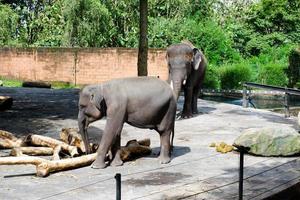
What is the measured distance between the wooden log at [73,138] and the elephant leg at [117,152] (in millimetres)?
841

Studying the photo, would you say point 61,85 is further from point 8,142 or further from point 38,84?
point 8,142

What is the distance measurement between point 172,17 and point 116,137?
28.3 meters

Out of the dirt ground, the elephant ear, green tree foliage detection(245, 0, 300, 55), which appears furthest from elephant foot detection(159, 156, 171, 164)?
green tree foliage detection(245, 0, 300, 55)

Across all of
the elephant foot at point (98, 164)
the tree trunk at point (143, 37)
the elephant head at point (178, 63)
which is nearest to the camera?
the elephant foot at point (98, 164)

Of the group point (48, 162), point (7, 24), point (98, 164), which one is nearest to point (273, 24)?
point (7, 24)

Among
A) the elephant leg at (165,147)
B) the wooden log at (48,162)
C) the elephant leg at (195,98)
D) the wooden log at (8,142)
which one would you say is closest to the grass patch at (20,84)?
the elephant leg at (195,98)

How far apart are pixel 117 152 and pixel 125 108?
0.81 metres

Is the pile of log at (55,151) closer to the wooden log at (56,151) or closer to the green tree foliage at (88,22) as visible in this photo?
the wooden log at (56,151)

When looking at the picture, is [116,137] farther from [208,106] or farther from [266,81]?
[266,81]

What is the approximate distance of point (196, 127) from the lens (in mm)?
14266

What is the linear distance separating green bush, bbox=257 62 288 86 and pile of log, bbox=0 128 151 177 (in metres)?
20.6

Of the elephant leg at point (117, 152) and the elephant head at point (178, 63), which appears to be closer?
the elephant leg at point (117, 152)

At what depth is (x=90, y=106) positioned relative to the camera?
966 cm

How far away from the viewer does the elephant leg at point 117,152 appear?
9561mm
